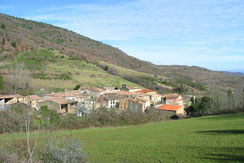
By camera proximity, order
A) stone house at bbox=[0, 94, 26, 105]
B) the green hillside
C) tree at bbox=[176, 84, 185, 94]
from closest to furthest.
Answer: stone house at bbox=[0, 94, 26, 105]
the green hillside
tree at bbox=[176, 84, 185, 94]

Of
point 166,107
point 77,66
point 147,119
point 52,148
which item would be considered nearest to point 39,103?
point 147,119

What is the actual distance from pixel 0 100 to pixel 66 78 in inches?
1157

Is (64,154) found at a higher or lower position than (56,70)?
lower

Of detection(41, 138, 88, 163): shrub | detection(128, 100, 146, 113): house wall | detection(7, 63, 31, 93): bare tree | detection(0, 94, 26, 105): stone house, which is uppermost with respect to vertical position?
detection(7, 63, 31, 93): bare tree

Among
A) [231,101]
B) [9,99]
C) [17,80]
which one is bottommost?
[231,101]

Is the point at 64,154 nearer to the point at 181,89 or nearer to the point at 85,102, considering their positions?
the point at 85,102

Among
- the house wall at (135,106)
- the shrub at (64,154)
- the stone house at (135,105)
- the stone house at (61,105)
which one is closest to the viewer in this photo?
the shrub at (64,154)

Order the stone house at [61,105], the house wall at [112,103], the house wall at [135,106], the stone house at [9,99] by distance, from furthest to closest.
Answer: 1. the house wall at [112,103]
2. the house wall at [135,106]
3. the stone house at [61,105]
4. the stone house at [9,99]

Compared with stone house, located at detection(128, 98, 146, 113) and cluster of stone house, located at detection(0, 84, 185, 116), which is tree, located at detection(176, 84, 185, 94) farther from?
stone house, located at detection(128, 98, 146, 113)

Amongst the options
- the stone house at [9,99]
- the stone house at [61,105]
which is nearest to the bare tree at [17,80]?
the stone house at [9,99]

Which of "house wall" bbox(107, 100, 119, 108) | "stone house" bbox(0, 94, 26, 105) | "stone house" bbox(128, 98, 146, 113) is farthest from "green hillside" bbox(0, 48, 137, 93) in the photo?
"stone house" bbox(128, 98, 146, 113)

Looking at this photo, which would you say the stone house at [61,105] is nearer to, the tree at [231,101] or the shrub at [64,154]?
the shrub at [64,154]

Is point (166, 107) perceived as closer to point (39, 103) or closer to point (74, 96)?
point (74, 96)

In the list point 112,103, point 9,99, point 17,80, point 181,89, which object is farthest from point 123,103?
point 181,89
